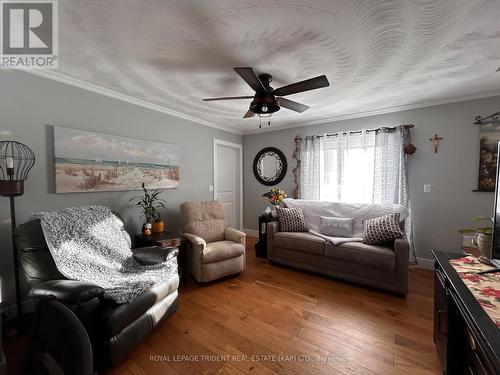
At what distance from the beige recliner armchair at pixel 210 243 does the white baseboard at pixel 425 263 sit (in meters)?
2.57

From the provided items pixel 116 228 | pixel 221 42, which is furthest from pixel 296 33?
pixel 116 228

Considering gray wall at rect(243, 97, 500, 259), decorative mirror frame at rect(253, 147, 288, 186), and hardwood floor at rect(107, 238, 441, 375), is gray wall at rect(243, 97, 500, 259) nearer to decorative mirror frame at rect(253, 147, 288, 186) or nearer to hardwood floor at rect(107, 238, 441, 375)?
hardwood floor at rect(107, 238, 441, 375)

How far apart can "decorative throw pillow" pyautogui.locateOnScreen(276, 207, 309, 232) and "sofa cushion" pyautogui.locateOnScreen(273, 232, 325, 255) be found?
0.35ft

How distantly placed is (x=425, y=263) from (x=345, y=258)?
1.46 metres

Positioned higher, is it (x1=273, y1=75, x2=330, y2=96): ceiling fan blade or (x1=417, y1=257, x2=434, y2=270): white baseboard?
(x1=273, y1=75, x2=330, y2=96): ceiling fan blade

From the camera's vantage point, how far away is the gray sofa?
2303 mm

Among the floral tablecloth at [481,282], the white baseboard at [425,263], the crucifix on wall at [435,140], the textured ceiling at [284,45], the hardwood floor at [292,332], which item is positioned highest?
the textured ceiling at [284,45]

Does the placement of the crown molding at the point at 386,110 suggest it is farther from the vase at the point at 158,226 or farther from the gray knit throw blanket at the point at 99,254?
the gray knit throw blanket at the point at 99,254

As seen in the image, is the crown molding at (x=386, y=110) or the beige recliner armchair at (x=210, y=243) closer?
the beige recliner armchair at (x=210, y=243)

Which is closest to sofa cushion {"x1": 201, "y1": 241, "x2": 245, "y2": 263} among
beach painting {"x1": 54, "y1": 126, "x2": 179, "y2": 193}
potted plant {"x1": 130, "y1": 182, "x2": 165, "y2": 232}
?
potted plant {"x1": 130, "y1": 182, "x2": 165, "y2": 232}

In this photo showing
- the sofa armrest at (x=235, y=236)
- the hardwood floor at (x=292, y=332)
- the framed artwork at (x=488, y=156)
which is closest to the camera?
the hardwood floor at (x=292, y=332)

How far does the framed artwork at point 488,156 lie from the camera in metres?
2.57

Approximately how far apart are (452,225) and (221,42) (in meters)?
3.62

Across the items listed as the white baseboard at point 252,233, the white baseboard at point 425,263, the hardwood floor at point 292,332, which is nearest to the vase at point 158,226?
the hardwood floor at point 292,332
